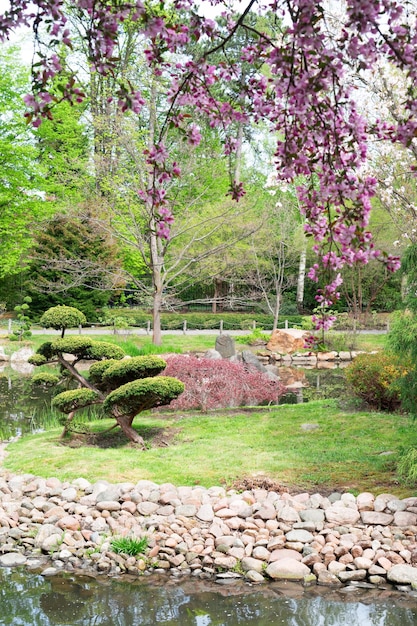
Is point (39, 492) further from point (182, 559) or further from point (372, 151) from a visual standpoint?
point (372, 151)

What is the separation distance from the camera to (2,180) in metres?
21.1

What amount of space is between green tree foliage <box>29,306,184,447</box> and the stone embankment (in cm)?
134

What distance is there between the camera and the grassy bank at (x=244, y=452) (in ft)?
20.4

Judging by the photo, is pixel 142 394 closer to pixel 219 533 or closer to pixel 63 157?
pixel 219 533

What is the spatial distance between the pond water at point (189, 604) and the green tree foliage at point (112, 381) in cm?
250

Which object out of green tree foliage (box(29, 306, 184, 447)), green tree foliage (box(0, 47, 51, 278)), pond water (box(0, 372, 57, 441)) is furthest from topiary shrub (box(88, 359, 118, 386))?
green tree foliage (box(0, 47, 51, 278))

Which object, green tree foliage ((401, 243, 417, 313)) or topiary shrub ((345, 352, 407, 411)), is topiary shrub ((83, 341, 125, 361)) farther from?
green tree foliage ((401, 243, 417, 313))

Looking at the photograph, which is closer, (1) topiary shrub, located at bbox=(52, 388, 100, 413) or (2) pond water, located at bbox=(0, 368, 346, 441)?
(1) topiary shrub, located at bbox=(52, 388, 100, 413)

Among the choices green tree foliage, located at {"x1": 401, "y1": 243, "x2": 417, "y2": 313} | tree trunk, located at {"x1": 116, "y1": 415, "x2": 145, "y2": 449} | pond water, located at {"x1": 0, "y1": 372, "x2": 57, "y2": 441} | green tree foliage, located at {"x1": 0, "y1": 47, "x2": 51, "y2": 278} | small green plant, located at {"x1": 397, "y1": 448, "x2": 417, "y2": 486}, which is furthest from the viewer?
green tree foliage, located at {"x1": 0, "y1": 47, "x2": 51, "y2": 278}

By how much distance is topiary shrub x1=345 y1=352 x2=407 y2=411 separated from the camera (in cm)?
895

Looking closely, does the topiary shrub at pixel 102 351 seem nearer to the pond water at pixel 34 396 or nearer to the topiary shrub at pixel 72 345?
the topiary shrub at pixel 72 345

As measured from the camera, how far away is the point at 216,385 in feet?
33.1

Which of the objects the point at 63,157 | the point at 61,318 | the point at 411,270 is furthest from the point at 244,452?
the point at 63,157

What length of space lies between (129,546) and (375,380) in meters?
5.12
